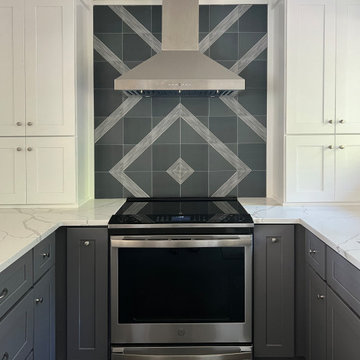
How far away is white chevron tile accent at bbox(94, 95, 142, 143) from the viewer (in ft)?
9.39

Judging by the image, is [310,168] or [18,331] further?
[310,168]

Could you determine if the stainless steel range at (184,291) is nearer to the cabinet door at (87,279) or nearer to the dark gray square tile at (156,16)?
the cabinet door at (87,279)

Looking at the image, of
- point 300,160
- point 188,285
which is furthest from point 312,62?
point 188,285

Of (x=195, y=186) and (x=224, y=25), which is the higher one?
(x=224, y=25)

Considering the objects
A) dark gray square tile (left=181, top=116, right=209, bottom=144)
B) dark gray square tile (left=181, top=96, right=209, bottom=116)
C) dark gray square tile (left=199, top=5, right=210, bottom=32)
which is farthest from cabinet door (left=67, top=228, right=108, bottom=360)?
dark gray square tile (left=199, top=5, right=210, bottom=32)

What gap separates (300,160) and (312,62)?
2.01 feet

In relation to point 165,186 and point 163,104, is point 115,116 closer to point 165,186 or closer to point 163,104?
A: point 163,104

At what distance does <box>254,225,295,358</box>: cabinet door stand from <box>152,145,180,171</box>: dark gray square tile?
0.96m

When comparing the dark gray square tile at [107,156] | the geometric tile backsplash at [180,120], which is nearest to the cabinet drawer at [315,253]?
the geometric tile backsplash at [180,120]

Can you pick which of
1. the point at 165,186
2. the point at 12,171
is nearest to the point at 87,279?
the point at 12,171

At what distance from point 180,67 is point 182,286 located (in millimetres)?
1282

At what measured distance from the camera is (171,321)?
2166 millimetres

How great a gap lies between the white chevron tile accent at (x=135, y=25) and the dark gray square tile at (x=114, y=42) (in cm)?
12

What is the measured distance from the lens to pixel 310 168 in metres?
2.50
